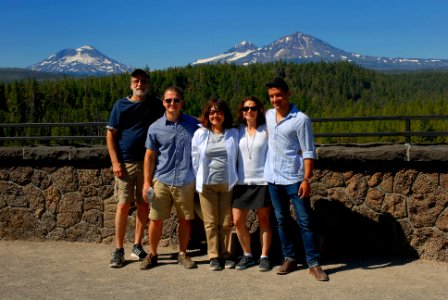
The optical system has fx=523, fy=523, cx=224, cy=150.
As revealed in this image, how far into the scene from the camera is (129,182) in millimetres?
5137

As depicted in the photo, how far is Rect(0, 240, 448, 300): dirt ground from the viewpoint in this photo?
4332 mm

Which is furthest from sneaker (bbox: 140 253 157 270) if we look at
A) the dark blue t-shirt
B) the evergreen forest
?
the evergreen forest

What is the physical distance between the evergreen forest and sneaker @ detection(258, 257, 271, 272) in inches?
1863

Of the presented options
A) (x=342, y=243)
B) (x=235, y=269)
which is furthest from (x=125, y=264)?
(x=342, y=243)

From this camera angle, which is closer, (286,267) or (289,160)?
(289,160)

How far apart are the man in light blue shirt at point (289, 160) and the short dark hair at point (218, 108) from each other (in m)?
0.38

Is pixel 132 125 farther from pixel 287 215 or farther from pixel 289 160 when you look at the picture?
pixel 287 215

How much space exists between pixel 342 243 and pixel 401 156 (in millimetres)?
1134

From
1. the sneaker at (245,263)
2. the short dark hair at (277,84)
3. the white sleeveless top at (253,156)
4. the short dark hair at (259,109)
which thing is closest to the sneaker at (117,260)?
the sneaker at (245,263)

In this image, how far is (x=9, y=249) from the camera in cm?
598

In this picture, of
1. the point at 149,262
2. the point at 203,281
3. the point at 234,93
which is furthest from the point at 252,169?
the point at 234,93

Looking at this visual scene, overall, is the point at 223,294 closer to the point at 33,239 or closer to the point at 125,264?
the point at 125,264

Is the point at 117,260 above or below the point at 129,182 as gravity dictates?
below

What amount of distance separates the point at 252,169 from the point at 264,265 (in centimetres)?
92
